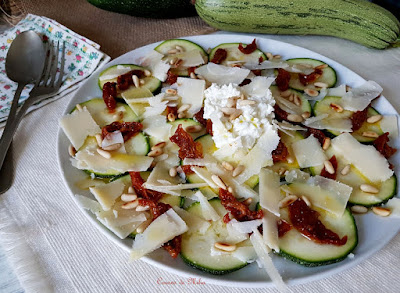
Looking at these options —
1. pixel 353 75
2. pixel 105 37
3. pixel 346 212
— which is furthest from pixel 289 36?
pixel 346 212

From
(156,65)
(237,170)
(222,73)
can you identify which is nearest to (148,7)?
(156,65)

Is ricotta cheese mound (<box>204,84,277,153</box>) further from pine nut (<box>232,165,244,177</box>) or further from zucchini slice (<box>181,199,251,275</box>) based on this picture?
zucchini slice (<box>181,199,251,275</box>)

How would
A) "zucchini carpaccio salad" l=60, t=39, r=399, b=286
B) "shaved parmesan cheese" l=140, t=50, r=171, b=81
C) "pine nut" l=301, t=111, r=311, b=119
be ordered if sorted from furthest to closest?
"shaved parmesan cheese" l=140, t=50, r=171, b=81 < "pine nut" l=301, t=111, r=311, b=119 < "zucchini carpaccio salad" l=60, t=39, r=399, b=286

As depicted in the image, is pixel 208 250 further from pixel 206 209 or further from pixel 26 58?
pixel 26 58

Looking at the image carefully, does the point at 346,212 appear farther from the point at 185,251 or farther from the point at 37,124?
the point at 37,124

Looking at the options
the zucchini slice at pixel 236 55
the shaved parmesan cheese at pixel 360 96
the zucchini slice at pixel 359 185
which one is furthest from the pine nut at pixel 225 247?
the zucchini slice at pixel 236 55

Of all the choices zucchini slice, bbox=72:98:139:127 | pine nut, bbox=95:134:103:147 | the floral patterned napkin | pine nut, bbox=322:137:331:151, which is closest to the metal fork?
the floral patterned napkin

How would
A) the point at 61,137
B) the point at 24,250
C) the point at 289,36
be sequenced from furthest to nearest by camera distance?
the point at 289,36 → the point at 61,137 → the point at 24,250
